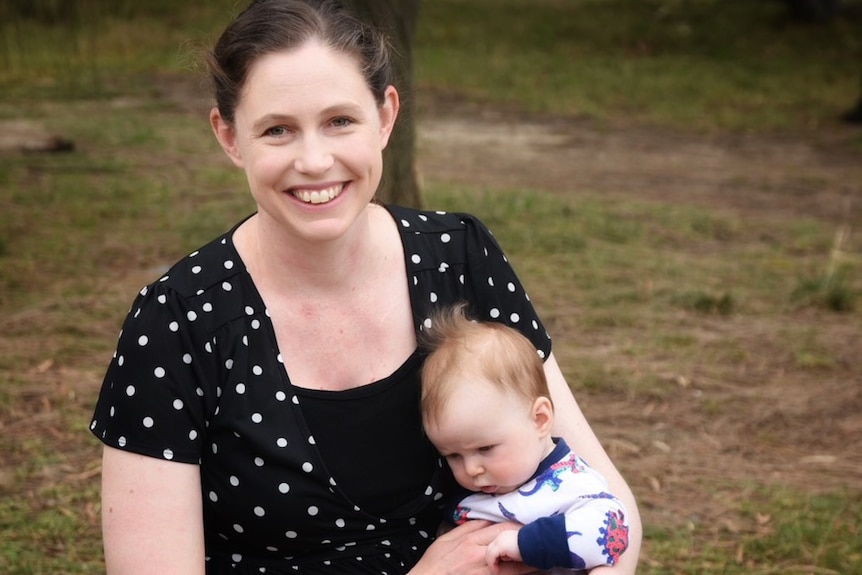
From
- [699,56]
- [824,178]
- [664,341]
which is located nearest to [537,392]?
[664,341]

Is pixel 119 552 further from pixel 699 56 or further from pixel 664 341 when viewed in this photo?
pixel 699 56

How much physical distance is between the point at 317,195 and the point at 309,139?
0.10 metres

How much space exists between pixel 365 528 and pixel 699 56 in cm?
1474

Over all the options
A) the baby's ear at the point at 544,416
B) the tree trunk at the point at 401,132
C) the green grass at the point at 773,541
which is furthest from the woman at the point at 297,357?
the tree trunk at the point at 401,132

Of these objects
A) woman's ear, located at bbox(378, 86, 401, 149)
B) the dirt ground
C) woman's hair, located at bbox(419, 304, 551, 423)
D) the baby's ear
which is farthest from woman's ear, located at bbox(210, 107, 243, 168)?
the dirt ground

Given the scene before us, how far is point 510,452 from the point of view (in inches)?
87.7

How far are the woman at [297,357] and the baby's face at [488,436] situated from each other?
0.32ft

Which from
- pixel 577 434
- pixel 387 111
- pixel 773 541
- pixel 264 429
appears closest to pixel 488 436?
pixel 577 434

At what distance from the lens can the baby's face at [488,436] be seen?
86.5 inches

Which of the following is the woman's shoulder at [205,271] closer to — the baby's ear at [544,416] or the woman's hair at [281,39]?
the woman's hair at [281,39]

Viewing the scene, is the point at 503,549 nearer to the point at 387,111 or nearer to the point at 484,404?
the point at 484,404

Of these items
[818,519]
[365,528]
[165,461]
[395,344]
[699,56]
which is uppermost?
[699,56]

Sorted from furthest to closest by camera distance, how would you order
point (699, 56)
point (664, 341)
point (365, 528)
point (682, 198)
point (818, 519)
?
1. point (699, 56)
2. point (682, 198)
3. point (664, 341)
4. point (818, 519)
5. point (365, 528)

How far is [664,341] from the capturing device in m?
5.41
